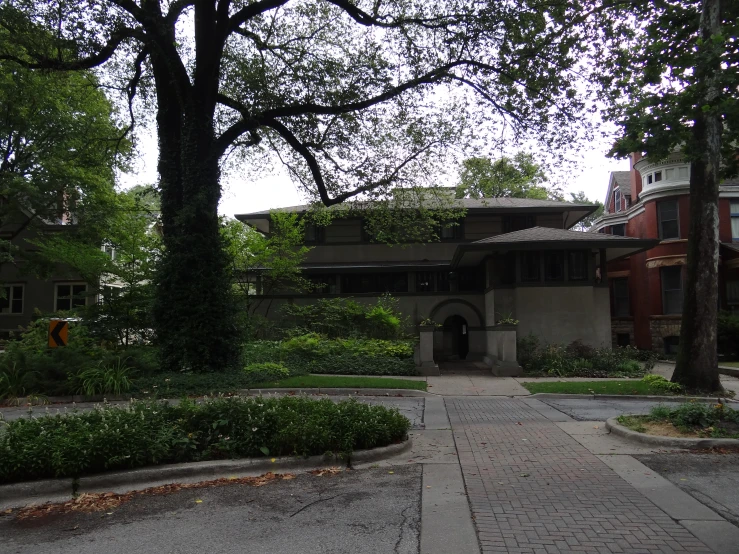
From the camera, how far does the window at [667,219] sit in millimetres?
25683

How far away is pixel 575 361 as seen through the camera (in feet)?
59.9

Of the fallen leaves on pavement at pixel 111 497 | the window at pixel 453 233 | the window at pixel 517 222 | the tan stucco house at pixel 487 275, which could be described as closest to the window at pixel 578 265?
the tan stucco house at pixel 487 275

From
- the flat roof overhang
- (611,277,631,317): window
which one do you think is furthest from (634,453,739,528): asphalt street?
(611,277,631,317): window

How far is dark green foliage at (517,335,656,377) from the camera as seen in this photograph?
697 inches

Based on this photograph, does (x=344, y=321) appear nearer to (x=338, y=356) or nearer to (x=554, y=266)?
(x=338, y=356)

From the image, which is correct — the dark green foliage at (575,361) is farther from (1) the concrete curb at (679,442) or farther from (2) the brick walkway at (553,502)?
(1) the concrete curb at (679,442)

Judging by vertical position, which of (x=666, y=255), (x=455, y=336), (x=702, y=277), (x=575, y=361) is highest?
(x=666, y=255)

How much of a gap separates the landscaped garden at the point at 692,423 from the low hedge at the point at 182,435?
3687mm

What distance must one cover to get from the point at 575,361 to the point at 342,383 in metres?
8.09

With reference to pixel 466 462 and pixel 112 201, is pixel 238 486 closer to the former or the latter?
pixel 466 462

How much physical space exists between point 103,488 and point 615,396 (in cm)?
Answer: 1085

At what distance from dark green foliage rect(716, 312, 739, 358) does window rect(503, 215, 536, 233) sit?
31.3 ft

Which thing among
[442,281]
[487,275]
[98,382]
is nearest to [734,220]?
[487,275]

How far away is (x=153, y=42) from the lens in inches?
610
